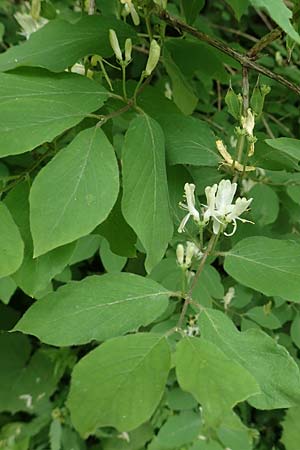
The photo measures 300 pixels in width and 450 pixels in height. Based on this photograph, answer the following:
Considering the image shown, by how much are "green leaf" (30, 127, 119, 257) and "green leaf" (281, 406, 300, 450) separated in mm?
1721

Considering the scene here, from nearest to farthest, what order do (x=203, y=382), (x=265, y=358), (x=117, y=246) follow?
(x=203, y=382)
(x=265, y=358)
(x=117, y=246)

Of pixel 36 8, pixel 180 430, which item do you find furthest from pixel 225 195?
pixel 180 430

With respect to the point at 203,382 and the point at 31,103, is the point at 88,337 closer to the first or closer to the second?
the point at 203,382

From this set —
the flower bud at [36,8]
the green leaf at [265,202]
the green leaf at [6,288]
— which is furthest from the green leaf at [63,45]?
the green leaf at [6,288]

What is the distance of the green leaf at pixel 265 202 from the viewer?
1.41 metres

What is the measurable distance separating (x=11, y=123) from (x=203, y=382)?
0.42 m

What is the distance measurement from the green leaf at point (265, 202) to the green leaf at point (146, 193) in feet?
2.05

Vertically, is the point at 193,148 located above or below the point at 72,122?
below

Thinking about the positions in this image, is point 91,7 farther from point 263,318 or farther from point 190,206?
point 263,318

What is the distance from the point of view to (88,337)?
70cm

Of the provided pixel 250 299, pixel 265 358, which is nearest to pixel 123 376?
pixel 265 358

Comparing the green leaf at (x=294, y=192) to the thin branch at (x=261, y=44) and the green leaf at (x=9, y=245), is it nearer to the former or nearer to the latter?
the thin branch at (x=261, y=44)

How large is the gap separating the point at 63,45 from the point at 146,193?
12.7 inches

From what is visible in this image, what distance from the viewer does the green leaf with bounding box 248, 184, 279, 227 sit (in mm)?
1405
